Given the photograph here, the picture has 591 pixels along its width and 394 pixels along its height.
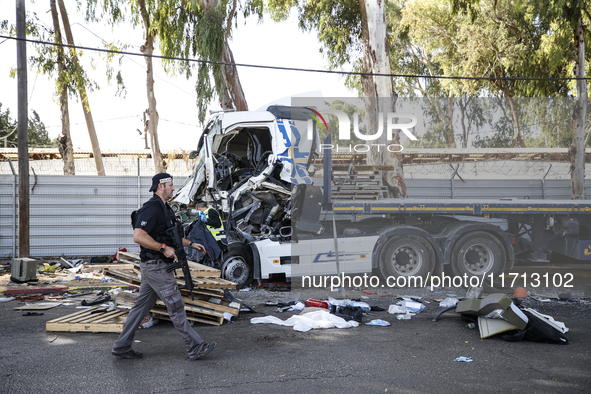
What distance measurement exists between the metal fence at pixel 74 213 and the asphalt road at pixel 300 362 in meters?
7.08

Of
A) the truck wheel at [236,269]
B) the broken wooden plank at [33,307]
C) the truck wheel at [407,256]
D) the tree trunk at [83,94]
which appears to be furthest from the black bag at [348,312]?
the tree trunk at [83,94]

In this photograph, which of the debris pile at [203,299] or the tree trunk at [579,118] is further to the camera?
the tree trunk at [579,118]

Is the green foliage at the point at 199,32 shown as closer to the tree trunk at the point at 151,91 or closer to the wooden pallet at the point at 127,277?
the tree trunk at the point at 151,91

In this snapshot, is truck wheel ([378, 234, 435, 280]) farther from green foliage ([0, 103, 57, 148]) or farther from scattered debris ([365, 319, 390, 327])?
green foliage ([0, 103, 57, 148])

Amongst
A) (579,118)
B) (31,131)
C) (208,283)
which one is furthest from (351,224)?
(31,131)

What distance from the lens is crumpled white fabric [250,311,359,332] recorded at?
6.48 m

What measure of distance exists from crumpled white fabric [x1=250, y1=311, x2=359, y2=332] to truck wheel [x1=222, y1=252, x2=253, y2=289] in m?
2.18

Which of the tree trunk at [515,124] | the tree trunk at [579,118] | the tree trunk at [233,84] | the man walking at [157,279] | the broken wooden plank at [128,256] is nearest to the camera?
the man walking at [157,279]

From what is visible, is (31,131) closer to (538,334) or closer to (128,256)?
(128,256)

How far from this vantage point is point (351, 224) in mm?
9062

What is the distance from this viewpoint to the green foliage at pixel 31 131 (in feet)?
128

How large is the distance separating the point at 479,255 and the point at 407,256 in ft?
4.43

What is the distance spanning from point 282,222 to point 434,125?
4.32 m

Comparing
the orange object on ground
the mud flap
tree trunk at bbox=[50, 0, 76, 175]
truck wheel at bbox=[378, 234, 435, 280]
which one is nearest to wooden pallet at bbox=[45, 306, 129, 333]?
the mud flap
